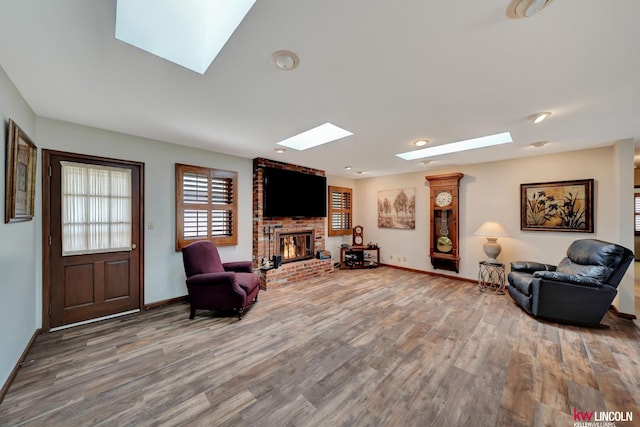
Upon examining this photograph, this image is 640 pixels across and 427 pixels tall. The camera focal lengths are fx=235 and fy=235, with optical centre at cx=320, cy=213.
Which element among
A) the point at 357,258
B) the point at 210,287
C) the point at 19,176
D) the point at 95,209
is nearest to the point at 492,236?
the point at 357,258

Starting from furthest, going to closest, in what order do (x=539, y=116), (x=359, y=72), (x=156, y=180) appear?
(x=156, y=180) < (x=539, y=116) < (x=359, y=72)

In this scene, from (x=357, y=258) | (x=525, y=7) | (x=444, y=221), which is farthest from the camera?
(x=357, y=258)

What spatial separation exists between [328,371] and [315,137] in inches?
117

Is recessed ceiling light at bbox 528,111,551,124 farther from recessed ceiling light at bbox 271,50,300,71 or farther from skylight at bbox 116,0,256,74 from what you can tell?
skylight at bbox 116,0,256,74

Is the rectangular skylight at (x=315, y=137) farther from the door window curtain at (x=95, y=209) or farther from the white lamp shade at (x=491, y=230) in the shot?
the white lamp shade at (x=491, y=230)

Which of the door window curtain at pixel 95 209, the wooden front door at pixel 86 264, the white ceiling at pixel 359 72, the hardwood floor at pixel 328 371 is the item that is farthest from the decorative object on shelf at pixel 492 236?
the door window curtain at pixel 95 209

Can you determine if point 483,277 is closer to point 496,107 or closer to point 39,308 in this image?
point 496,107

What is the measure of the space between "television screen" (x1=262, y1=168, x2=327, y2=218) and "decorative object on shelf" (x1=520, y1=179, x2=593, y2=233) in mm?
3860

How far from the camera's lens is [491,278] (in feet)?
14.9

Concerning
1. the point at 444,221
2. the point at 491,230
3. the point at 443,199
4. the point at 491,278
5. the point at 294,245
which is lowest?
the point at 491,278

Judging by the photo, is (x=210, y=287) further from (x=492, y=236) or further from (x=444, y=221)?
(x=492, y=236)

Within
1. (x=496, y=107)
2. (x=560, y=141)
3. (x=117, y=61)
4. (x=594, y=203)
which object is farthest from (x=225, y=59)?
(x=594, y=203)

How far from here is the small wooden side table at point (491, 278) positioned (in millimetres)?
4270

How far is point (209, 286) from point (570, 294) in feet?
14.9
